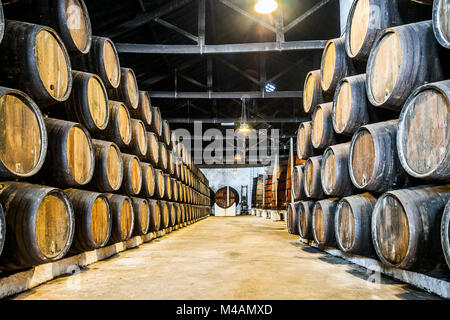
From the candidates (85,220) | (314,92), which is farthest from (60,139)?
(314,92)

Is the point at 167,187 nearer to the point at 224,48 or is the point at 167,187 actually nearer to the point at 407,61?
the point at 224,48

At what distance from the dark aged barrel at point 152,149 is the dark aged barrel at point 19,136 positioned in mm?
3438

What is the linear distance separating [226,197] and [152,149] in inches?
718

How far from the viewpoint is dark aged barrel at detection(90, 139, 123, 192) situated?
Answer: 383 cm

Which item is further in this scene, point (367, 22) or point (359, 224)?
point (367, 22)

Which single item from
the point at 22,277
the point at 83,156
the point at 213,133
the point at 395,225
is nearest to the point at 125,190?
the point at 83,156

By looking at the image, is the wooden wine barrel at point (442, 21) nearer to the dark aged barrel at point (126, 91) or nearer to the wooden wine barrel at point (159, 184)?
the dark aged barrel at point (126, 91)

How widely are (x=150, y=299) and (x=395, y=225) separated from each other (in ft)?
6.17

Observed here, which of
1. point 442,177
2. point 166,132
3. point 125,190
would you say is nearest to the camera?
point 442,177

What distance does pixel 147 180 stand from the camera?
559 cm

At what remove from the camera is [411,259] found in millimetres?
2191

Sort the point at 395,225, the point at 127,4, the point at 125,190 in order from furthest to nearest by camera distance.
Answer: the point at 127,4 → the point at 125,190 → the point at 395,225

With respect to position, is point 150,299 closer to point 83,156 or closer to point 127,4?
point 83,156

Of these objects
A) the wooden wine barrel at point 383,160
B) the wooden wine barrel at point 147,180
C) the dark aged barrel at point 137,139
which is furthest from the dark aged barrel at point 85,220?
the wooden wine barrel at point 383,160
